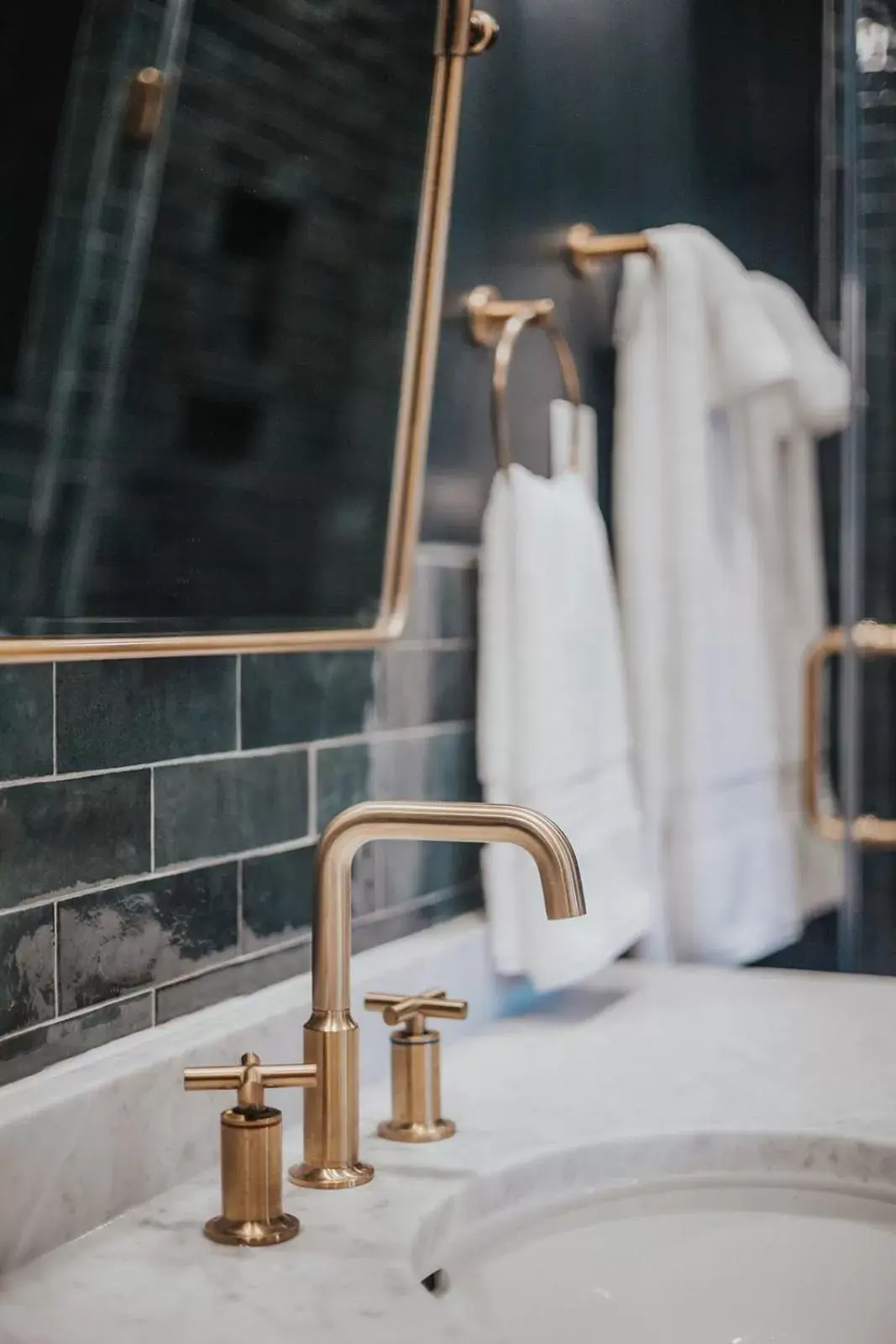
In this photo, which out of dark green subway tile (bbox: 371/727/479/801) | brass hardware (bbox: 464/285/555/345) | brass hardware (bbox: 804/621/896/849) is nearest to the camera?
dark green subway tile (bbox: 371/727/479/801)

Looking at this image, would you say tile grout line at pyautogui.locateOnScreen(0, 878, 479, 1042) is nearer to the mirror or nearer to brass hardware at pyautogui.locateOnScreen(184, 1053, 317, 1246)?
brass hardware at pyautogui.locateOnScreen(184, 1053, 317, 1246)

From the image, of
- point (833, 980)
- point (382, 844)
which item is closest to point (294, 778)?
point (382, 844)

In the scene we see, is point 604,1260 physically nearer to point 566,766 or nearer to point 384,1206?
point 384,1206

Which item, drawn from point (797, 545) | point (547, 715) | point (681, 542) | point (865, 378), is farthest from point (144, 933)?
point (865, 378)

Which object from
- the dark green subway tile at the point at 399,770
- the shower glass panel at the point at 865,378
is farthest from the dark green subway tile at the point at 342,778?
the shower glass panel at the point at 865,378

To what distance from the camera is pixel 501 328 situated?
1.48 metres

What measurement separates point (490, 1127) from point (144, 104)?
0.70m

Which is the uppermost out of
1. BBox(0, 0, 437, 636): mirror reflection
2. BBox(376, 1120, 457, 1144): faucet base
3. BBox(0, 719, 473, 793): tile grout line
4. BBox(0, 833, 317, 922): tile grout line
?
BBox(0, 0, 437, 636): mirror reflection

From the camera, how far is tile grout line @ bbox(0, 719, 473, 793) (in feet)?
3.06

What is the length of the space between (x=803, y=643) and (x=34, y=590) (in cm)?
134

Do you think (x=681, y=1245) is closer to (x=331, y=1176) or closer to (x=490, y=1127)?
(x=490, y=1127)

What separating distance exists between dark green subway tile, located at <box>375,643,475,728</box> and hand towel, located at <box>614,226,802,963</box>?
265 mm

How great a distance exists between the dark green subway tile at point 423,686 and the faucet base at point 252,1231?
1.75ft

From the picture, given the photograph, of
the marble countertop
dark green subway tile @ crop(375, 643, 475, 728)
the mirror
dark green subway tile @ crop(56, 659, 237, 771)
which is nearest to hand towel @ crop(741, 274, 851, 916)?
the marble countertop
